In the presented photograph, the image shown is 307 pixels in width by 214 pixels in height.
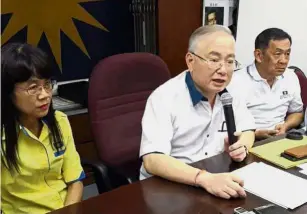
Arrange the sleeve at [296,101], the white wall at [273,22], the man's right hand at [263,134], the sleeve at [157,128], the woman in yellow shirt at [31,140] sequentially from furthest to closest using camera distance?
the white wall at [273,22], the sleeve at [296,101], the man's right hand at [263,134], the sleeve at [157,128], the woman in yellow shirt at [31,140]

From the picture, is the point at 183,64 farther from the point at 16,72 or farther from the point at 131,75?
the point at 16,72

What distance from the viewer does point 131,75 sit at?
6.67ft

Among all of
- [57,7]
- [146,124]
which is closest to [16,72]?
[146,124]

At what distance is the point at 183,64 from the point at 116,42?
1.84ft

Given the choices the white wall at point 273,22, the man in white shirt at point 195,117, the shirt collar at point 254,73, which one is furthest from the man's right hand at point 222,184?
the white wall at point 273,22

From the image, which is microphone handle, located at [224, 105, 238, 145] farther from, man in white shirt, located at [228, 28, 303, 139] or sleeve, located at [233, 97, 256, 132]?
man in white shirt, located at [228, 28, 303, 139]

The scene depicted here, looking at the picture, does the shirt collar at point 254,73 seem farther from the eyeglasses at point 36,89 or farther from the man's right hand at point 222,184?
the eyeglasses at point 36,89

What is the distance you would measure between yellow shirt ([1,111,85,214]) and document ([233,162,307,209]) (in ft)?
2.18

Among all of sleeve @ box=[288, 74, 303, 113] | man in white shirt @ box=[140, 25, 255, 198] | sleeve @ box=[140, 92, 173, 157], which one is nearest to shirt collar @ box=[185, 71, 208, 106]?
man in white shirt @ box=[140, 25, 255, 198]

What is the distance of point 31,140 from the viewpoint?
4.99ft

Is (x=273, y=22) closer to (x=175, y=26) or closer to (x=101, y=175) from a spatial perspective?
(x=175, y=26)

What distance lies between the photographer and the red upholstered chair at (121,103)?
1.92m

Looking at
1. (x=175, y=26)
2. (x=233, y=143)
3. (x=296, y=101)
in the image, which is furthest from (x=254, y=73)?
(x=233, y=143)

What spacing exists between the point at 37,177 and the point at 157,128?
48 cm
